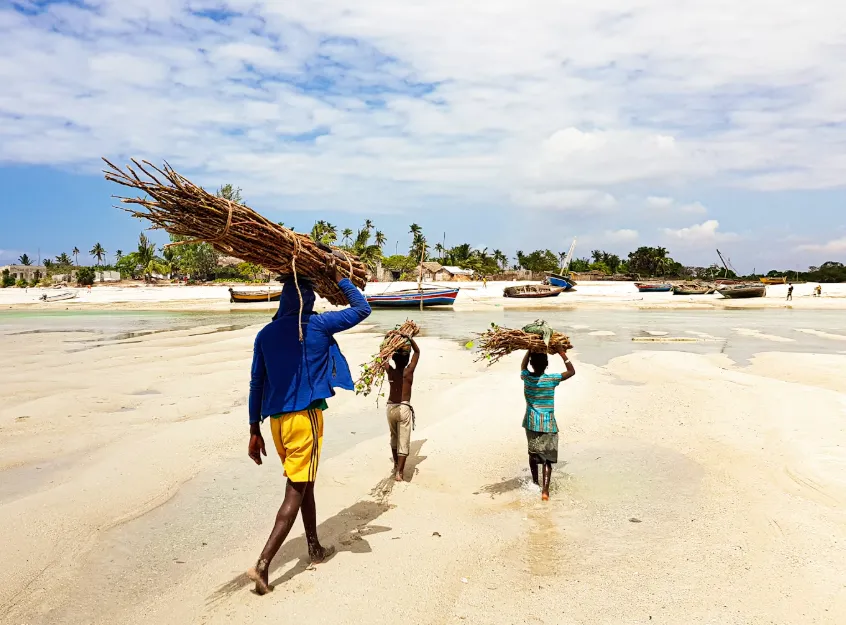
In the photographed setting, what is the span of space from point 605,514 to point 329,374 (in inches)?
125

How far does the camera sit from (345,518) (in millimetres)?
5199

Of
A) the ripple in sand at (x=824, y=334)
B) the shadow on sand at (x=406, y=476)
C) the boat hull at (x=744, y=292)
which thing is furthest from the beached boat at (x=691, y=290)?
the shadow on sand at (x=406, y=476)

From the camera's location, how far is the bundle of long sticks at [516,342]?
5688 mm

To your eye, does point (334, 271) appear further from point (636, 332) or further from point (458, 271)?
point (458, 271)

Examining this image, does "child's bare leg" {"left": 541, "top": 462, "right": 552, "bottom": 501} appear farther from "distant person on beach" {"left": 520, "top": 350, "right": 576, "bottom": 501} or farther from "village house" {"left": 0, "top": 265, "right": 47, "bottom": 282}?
"village house" {"left": 0, "top": 265, "right": 47, "bottom": 282}

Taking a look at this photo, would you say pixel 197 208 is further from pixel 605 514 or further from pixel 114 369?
pixel 114 369

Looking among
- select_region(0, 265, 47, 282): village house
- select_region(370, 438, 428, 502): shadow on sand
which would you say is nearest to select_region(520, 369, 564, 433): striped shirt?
select_region(370, 438, 428, 502): shadow on sand

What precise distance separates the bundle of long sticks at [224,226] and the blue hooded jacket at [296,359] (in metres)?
0.23

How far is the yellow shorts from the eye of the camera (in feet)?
12.5

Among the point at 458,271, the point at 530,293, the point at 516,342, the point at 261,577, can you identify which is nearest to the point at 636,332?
the point at 516,342

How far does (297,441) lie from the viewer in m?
3.84

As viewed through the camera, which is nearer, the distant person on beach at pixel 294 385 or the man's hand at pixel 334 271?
the distant person on beach at pixel 294 385

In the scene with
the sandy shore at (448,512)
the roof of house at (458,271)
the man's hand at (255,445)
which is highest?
the roof of house at (458,271)

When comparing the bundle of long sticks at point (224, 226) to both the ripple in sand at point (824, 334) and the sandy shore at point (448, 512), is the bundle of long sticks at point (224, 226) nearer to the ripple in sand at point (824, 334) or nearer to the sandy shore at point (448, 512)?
the sandy shore at point (448, 512)
